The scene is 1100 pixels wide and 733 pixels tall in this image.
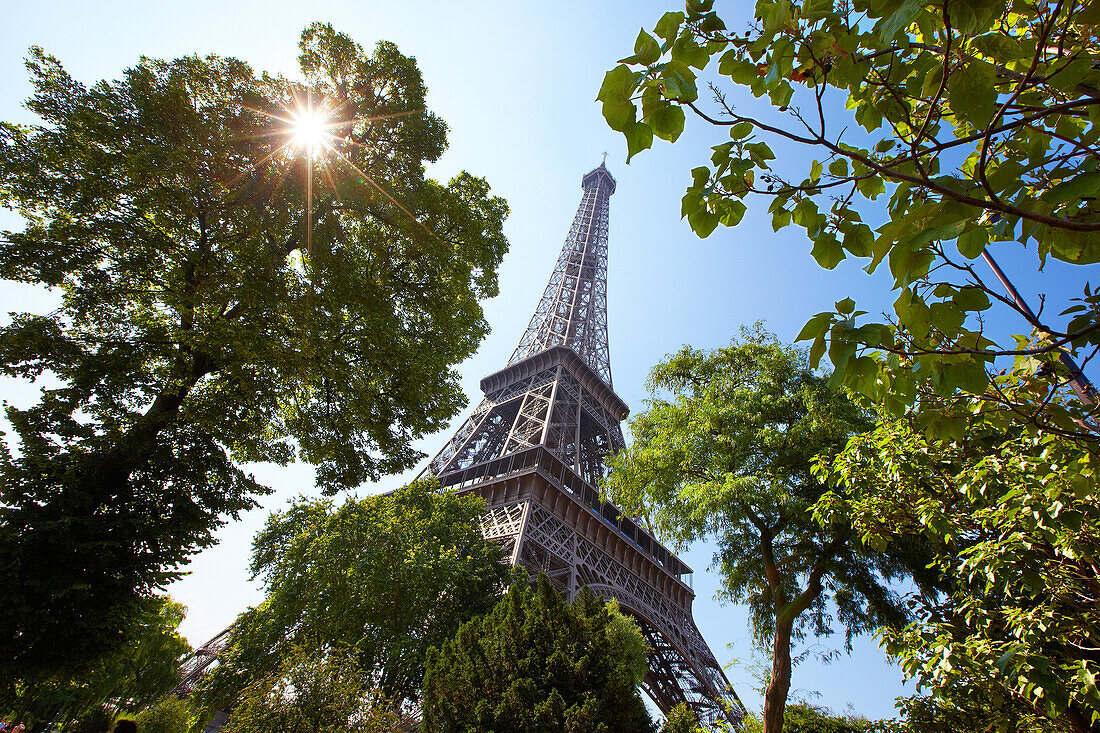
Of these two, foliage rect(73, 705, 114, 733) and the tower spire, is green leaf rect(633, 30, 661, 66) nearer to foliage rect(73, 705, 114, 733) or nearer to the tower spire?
foliage rect(73, 705, 114, 733)

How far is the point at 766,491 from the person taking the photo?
833 centimetres

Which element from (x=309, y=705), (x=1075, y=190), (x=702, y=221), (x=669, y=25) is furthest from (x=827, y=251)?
(x=309, y=705)

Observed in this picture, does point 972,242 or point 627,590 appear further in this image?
point 627,590

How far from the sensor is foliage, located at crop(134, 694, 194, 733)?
18.0 m

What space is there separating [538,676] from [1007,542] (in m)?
6.84

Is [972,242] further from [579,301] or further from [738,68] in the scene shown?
[579,301]

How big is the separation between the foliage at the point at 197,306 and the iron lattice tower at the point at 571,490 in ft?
27.0

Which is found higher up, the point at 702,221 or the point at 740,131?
the point at 740,131

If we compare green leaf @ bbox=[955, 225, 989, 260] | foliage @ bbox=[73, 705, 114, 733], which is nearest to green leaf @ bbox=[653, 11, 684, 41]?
green leaf @ bbox=[955, 225, 989, 260]

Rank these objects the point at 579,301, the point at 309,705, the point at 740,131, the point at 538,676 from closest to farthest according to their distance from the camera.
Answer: the point at 740,131 < the point at 538,676 < the point at 309,705 < the point at 579,301

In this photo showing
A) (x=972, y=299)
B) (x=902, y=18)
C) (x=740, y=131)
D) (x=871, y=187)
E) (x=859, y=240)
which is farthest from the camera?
(x=871, y=187)

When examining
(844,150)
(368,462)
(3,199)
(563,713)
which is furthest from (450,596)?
(844,150)

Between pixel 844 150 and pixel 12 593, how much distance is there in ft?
30.5

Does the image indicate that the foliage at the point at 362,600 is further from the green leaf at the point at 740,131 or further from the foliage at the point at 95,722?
the green leaf at the point at 740,131
